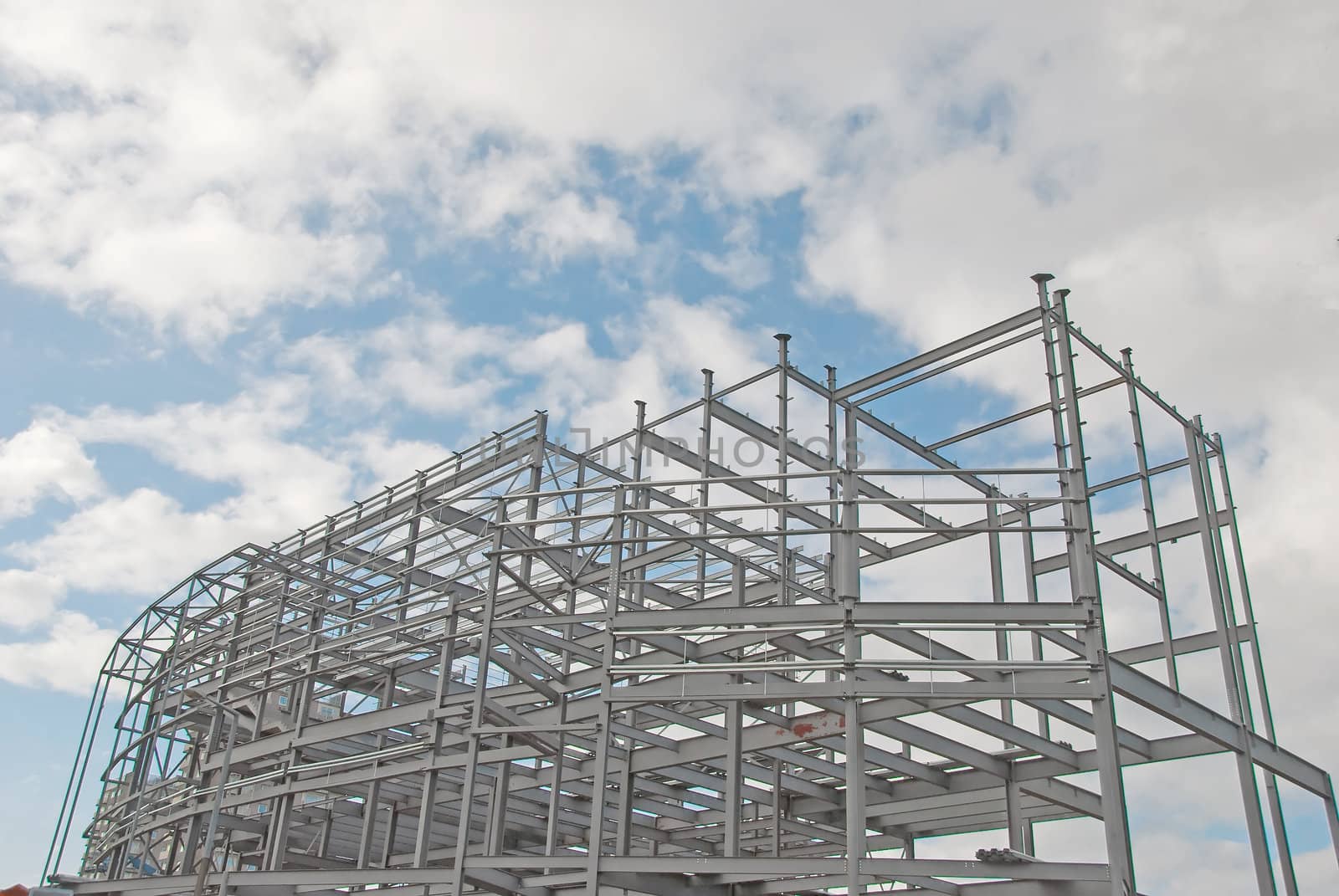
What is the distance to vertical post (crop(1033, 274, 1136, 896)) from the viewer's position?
47.3 ft

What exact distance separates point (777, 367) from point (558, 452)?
18.8ft

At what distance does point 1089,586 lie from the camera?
52.4ft

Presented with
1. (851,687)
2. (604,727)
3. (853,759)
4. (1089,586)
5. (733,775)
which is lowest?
(853,759)

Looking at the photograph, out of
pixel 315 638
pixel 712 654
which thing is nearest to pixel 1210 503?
pixel 712 654

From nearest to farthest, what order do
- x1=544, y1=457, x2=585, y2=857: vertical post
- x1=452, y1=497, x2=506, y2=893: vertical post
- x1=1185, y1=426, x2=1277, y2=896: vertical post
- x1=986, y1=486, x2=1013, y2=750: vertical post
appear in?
x1=452, y1=497, x2=506, y2=893: vertical post → x1=544, y1=457, x2=585, y2=857: vertical post → x1=1185, y1=426, x2=1277, y2=896: vertical post → x1=986, y1=486, x2=1013, y2=750: vertical post

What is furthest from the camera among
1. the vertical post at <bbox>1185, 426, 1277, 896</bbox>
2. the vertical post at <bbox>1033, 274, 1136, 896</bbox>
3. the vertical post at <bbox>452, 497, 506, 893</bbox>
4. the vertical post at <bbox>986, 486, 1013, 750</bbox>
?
the vertical post at <bbox>986, 486, 1013, 750</bbox>

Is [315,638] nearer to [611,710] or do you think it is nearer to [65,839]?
[65,839]

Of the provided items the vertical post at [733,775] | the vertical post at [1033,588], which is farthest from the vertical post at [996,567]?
the vertical post at [733,775]

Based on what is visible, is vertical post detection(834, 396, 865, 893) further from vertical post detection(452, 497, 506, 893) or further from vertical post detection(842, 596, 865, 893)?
Answer: vertical post detection(452, 497, 506, 893)

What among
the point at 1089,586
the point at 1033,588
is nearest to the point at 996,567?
the point at 1033,588

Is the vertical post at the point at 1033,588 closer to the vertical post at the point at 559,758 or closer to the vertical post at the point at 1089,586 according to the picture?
the vertical post at the point at 1089,586

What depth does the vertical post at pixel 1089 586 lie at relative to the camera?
14422 mm

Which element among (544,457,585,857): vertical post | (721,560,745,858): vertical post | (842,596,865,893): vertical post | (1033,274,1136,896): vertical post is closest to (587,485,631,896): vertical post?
(544,457,585,857): vertical post

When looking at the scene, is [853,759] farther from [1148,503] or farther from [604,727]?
[1148,503]
